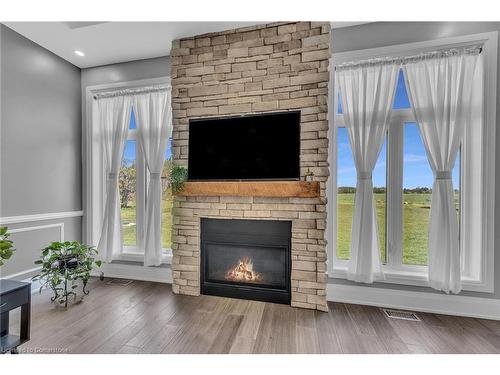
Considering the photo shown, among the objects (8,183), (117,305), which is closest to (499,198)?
(117,305)

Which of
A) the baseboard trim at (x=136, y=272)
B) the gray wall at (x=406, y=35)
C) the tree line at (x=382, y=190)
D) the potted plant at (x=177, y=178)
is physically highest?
the gray wall at (x=406, y=35)

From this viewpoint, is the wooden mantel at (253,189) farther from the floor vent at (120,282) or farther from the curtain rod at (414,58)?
the floor vent at (120,282)

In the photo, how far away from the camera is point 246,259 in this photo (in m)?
2.69

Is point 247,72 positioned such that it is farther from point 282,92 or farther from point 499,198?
point 499,198

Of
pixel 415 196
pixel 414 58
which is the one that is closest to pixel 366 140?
pixel 415 196

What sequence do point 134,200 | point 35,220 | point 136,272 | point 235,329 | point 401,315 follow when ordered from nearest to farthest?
point 235,329
point 401,315
point 35,220
point 136,272
point 134,200

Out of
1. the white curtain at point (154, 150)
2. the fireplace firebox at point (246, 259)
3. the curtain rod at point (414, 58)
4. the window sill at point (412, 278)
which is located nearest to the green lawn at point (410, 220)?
the window sill at point (412, 278)

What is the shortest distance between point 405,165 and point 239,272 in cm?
212

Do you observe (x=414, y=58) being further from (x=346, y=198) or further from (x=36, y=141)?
(x=36, y=141)

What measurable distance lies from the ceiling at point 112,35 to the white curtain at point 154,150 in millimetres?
547

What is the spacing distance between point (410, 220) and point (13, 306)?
11.4ft

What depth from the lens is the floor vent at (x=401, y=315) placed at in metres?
2.29

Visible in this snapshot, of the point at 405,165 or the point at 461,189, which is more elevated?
the point at 405,165

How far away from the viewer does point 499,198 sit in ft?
7.46
